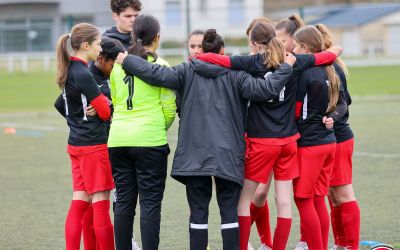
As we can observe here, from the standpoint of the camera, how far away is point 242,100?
604cm

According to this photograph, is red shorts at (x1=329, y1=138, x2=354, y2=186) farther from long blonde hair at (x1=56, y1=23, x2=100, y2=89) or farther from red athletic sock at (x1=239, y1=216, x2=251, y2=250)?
long blonde hair at (x1=56, y1=23, x2=100, y2=89)

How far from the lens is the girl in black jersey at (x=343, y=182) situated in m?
6.65

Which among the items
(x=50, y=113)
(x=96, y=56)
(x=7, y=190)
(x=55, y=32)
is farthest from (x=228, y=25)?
(x=96, y=56)

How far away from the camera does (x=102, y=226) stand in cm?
634

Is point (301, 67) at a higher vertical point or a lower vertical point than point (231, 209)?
higher

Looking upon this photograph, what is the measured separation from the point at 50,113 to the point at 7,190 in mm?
10085

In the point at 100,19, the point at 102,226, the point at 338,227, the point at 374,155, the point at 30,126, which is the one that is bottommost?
the point at 30,126

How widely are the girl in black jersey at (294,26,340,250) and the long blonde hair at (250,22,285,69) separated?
0.32 meters

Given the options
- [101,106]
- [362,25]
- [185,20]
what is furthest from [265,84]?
[362,25]

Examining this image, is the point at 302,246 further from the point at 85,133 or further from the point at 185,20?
the point at 185,20

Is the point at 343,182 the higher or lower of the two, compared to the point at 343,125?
lower

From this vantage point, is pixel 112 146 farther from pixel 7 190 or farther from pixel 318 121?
pixel 7 190

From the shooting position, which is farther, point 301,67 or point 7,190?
point 7,190

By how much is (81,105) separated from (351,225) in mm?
2294
